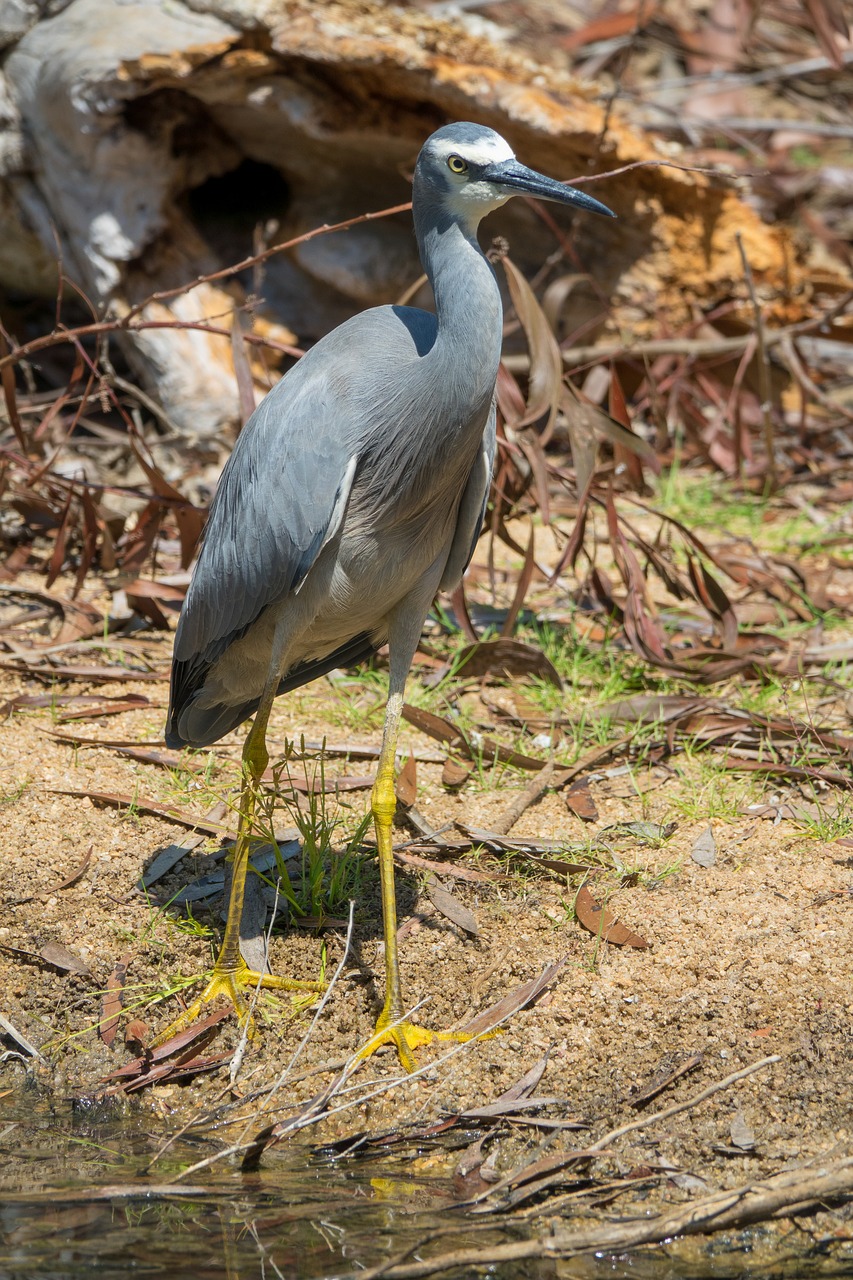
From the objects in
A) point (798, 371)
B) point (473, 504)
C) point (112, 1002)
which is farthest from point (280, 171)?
point (112, 1002)

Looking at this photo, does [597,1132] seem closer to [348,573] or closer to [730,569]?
[348,573]

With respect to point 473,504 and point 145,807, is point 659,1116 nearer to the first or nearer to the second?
point 473,504

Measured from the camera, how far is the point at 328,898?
151 inches

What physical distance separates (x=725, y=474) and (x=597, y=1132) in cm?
483

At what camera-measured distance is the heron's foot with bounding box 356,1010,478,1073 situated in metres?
3.30

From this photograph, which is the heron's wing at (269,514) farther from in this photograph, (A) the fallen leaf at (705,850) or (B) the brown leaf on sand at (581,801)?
(A) the fallen leaf at (705,850)

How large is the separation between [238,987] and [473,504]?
1.57 meters

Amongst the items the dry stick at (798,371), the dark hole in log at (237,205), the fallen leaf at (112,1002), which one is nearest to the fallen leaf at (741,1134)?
the fallen leaf at (112,1002)

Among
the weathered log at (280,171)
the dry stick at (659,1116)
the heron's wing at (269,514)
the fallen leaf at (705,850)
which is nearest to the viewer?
the dry stick at (659,1116)

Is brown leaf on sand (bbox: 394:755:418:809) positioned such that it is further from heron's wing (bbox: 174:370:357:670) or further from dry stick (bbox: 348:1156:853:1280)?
dry stick (bbox: 348:1156:853:1280)

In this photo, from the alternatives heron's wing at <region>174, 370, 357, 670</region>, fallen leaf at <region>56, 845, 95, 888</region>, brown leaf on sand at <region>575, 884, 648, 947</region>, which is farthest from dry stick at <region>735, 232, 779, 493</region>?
fallen leaf at <region>56, 845, 95, 888</region>

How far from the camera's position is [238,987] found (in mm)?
3598

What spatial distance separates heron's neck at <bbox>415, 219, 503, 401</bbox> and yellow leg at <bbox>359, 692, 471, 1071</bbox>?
0.98 meters

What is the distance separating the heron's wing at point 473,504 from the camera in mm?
3645
